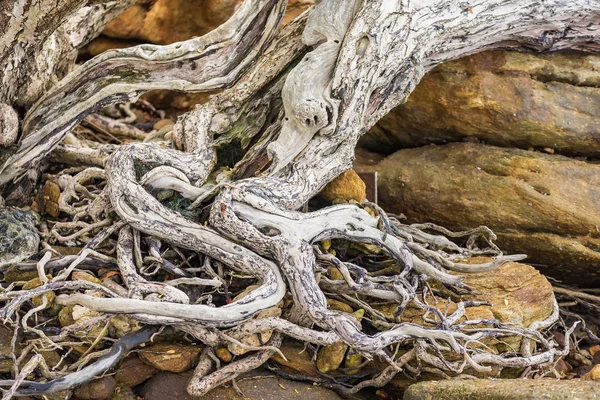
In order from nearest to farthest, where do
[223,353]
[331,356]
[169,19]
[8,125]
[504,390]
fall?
[504,390] < [223,353] < [331,356] < [8,125] < [169,19]

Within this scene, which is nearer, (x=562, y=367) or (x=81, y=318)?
(x=81, y=318)

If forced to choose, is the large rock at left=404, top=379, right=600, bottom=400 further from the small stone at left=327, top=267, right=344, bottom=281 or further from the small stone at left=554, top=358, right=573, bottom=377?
the small stone at left=554, top=358, right=573, bottom=377

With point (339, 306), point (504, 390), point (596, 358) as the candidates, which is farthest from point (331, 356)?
point (596, 358)

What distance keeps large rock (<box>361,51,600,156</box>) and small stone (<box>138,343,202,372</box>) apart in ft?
8.94

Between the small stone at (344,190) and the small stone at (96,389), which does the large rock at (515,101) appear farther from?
the small stone at (96,389)

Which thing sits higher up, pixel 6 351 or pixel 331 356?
pixel 6 351

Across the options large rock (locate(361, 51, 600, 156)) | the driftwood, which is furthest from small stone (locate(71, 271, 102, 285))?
large rock (locate(361, 51, 600, 156))

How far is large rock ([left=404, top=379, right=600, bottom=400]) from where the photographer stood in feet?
9.73

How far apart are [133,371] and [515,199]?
2.98 metres

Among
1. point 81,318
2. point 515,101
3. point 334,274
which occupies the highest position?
point 515,101

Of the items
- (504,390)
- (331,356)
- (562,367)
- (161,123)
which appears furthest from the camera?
(161,123)

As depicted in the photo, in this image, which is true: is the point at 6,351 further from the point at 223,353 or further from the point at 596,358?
the point at 596,358

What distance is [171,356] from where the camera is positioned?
11.9 feet

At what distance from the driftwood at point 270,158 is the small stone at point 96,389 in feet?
1.14
